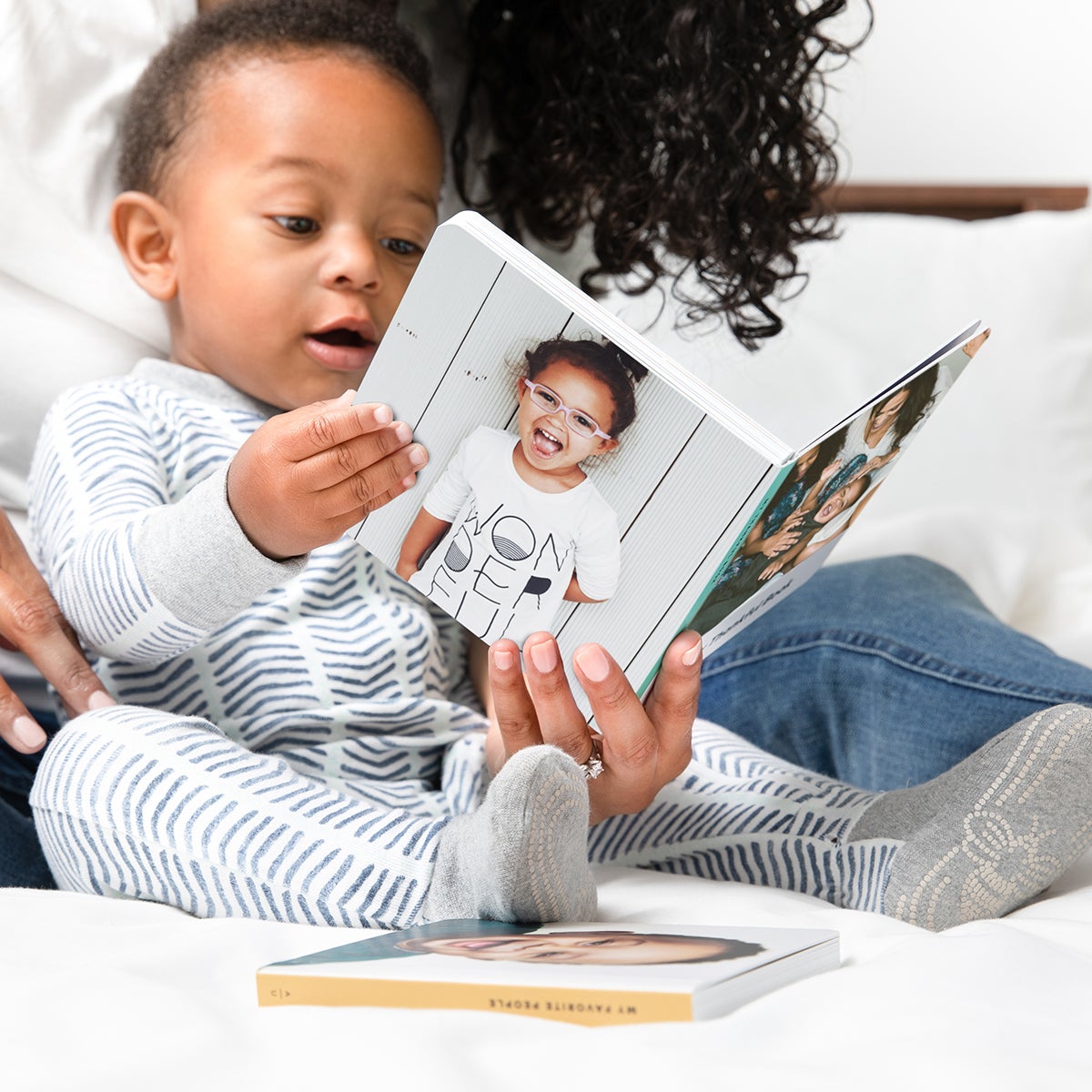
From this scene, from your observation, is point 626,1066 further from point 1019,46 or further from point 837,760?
point 1019,46

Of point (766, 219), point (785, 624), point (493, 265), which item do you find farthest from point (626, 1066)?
point (766, 219)

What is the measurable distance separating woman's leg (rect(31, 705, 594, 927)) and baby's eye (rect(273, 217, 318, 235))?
0.42 m

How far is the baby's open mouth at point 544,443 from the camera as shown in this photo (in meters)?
0.60

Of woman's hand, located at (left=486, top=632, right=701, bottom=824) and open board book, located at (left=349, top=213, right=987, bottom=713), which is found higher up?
open board book, located at (left=349, top=213, right=987, bottom=713)

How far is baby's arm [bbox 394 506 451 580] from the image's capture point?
0.65 metres

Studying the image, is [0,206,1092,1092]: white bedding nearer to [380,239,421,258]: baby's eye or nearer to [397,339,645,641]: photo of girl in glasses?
[397,339,645,641]: photo of girl in glasses

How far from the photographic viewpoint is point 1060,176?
162 centimetres

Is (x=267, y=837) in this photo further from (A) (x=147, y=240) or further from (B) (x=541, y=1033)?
(A) (x=147, y=240)

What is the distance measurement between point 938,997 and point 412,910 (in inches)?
10.9

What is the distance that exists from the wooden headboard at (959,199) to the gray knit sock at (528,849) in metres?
1.24

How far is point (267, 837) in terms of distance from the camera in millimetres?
608

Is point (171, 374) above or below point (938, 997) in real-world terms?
below

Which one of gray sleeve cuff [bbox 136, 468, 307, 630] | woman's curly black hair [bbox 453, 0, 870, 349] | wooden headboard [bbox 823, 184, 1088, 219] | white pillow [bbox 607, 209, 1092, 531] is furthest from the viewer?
wooden headboard [bbox 823, 184, 1088, 219]

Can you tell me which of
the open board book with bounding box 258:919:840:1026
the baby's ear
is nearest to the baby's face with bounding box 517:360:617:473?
the open board book with bounding box 258:919:840:1026
